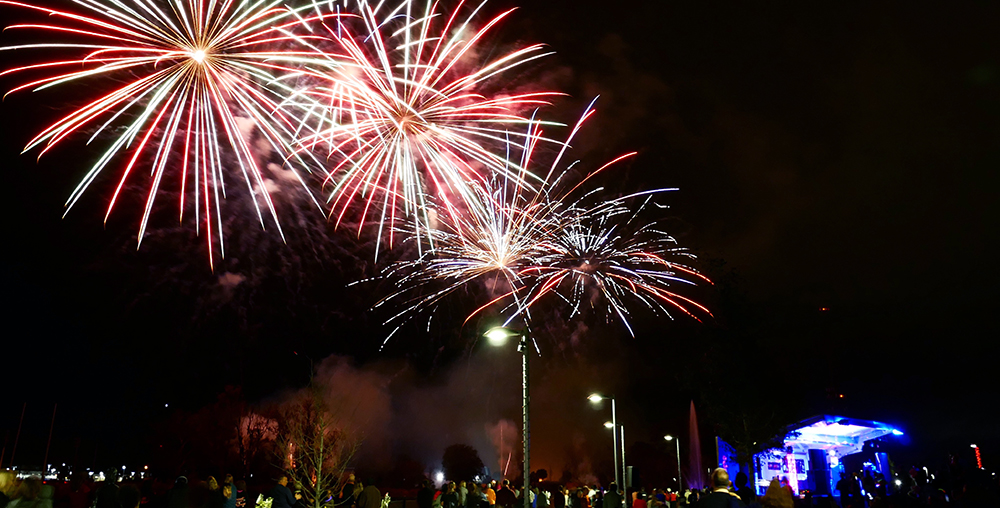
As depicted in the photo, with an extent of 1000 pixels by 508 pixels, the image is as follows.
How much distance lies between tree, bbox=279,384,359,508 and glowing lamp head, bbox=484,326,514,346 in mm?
19464

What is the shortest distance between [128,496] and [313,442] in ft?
102

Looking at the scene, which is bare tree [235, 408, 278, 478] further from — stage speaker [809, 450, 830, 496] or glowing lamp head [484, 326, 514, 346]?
glowing lamp head [484, 326, 514, 346]

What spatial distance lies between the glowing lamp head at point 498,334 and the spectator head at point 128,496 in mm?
6519

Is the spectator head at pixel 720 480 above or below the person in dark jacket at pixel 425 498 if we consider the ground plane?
above

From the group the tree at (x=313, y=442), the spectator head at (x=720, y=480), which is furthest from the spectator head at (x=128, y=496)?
the tree at (x=313, y=442)

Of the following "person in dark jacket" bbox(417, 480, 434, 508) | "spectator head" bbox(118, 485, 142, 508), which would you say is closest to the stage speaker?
"person in dark jacket" bbox(417, 480, 434, 508)

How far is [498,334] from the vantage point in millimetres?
13234

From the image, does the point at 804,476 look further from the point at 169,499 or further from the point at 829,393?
the point at 169,499

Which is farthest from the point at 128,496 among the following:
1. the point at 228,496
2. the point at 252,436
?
the point at 252,436

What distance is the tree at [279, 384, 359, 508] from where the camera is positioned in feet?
122

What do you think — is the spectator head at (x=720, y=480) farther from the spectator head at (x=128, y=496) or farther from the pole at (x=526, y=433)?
the spectator head at (x=128, y=496)

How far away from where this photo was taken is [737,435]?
37906 mm

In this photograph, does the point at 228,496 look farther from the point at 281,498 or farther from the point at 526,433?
the point at 526,433

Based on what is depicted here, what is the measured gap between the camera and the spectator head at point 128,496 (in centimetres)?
1011
